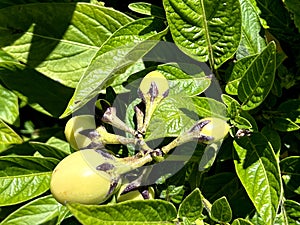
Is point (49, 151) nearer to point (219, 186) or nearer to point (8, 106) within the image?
point (8, 106)

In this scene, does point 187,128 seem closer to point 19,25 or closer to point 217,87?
point 217,87

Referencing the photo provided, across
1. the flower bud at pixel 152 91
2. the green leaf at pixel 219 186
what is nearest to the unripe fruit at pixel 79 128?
the flower bud at pixel 152 91

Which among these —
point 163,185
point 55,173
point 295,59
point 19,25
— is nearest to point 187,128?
point 163,185

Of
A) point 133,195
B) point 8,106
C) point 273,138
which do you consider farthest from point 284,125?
point 8,106

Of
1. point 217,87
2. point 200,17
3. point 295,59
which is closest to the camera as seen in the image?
point 200,17

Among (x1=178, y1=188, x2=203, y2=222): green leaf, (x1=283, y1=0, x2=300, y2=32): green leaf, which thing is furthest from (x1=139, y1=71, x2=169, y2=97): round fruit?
(x1=283, y1=0, x2=300, y2=32): green leaf

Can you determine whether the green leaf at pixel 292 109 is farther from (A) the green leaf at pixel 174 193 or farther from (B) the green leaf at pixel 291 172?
(A) the green leaf at pixel 174 193

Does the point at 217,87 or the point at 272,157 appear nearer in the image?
the point at 272,157
